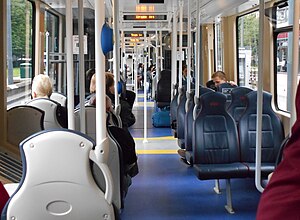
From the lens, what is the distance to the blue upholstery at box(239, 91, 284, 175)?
5.10 m

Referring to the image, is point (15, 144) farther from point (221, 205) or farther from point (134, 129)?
point (134, 129)

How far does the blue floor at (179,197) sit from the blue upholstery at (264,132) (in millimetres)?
484

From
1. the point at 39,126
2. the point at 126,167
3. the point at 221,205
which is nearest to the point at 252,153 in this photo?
the point at 221,205

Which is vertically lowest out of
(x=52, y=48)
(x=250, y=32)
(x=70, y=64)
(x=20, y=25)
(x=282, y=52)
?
(x=70, y=64)

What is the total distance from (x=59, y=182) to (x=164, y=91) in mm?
9106

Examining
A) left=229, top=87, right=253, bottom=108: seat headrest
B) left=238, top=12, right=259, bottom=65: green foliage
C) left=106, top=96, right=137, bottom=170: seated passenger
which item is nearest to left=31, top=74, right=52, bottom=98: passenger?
left=106, top=96, right=137, bottom=170: seated passenger

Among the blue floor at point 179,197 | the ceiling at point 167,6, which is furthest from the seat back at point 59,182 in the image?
→ the ceiling at point 167,6

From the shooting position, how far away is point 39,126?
4.13m

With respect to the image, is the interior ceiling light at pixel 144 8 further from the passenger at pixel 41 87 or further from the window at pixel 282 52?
the passenger at pixel 41 87

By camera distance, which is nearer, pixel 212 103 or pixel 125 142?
pixel 125 142

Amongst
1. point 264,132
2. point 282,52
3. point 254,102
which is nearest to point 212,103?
point 254,102

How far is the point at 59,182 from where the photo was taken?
1944 mm

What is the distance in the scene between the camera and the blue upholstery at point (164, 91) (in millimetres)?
10906

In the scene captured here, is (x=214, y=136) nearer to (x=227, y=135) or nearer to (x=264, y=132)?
(x=227, y=135)
